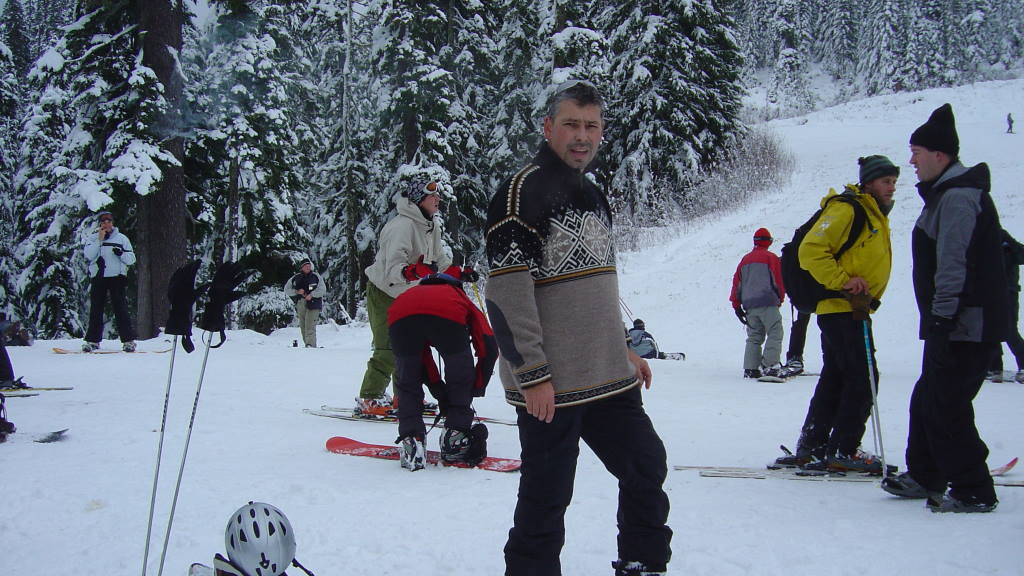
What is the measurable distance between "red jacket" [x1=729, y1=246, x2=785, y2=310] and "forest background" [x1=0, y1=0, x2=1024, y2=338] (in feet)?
36.5

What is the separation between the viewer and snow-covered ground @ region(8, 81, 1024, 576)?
3.28 meters

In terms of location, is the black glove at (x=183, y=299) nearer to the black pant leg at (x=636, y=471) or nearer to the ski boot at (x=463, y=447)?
the black pant leg at (x=636, y=471)

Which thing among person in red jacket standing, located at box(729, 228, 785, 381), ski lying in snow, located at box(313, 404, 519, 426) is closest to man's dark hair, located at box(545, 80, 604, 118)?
ski lying in snow, located at box(313, 404, 519, 426)

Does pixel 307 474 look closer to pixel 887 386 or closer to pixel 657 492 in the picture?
pixel 657 492

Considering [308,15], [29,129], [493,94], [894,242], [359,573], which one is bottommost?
[359,573]

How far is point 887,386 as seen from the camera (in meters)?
8.38

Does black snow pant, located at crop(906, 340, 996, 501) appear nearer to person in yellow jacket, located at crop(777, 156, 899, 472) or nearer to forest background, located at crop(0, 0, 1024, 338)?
person in yellow jacket, located at crop(777, 156, 899, 472)

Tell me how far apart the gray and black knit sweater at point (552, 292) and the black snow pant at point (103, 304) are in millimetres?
11043

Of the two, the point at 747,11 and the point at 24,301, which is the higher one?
the point at 747,11

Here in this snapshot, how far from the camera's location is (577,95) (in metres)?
2.69

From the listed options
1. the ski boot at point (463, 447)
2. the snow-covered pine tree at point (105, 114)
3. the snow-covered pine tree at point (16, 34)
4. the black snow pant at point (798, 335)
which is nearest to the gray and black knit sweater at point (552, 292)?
the ski boot at point (463, 447)

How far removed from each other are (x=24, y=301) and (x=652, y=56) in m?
24.3

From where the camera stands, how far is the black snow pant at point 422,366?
5027mm

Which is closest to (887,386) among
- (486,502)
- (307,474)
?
(486,502)
